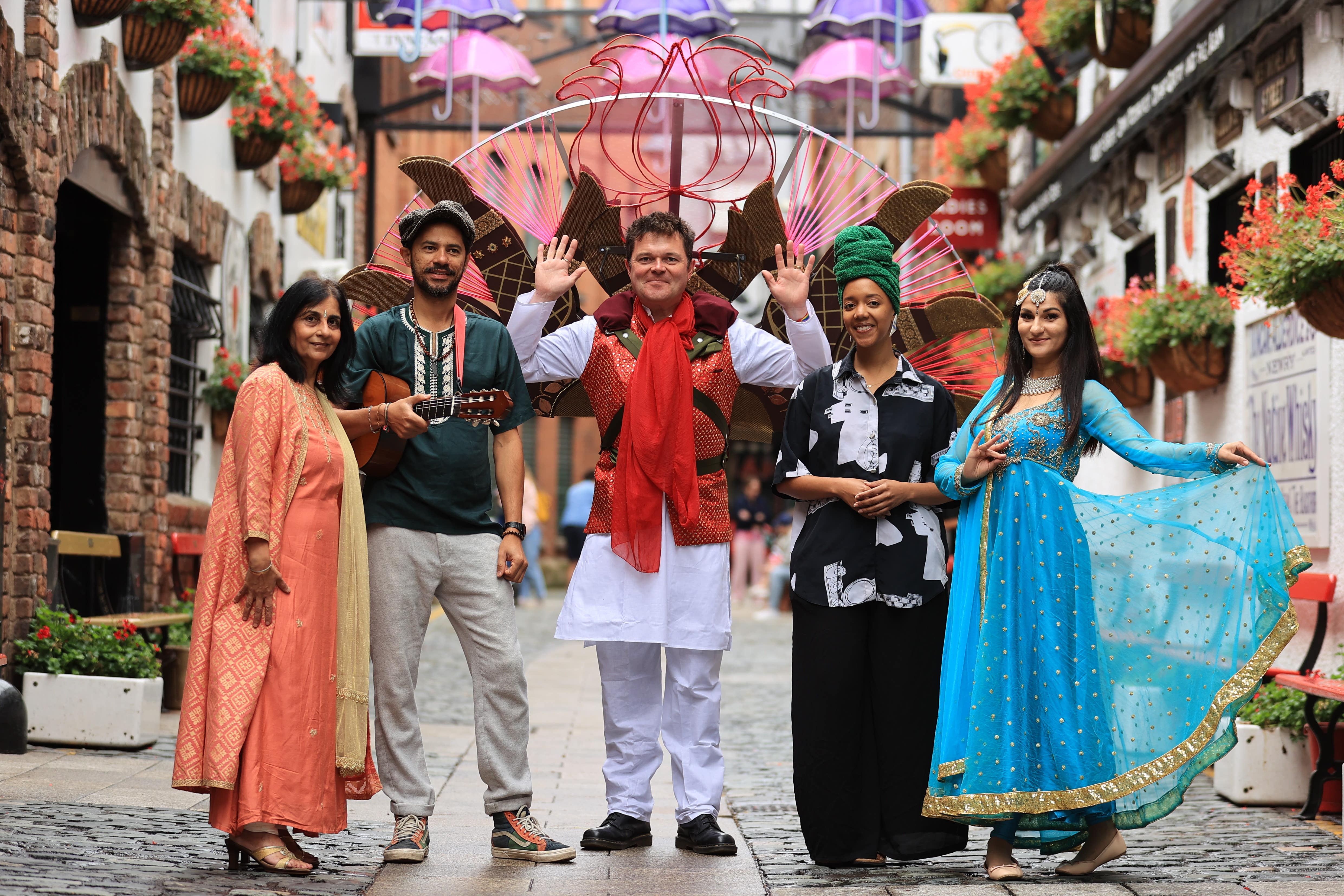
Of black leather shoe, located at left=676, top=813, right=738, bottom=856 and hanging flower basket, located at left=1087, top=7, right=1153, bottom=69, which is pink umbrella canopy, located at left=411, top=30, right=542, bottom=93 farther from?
black leather shoe, located at left=676, top=813, right=738, bottom=856

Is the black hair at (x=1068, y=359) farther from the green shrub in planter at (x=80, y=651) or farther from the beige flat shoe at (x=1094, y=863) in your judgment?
the green shrub in planter at (x=80, y=651)

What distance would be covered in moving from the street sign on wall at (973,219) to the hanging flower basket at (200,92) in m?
7.59

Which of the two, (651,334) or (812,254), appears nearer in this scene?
(651,334)

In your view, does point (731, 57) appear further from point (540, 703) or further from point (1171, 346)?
point (540, 703)

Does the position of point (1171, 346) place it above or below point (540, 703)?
above

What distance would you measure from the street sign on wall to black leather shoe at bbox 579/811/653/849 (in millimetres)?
11378

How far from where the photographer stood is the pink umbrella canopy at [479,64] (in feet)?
45.1

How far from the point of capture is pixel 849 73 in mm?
14164

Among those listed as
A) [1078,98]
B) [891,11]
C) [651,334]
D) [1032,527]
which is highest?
[891,11]

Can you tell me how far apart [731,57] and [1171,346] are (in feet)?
10.5

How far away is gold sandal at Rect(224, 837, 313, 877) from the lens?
464 centimetres

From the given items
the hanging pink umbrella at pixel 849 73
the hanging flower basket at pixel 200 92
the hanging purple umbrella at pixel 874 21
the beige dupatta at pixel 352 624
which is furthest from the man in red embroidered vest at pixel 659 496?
the hanging pink umbrella at pixel 849 73

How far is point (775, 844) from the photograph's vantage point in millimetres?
5414

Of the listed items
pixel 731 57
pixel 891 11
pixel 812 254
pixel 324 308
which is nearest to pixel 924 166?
pixel 891 11
